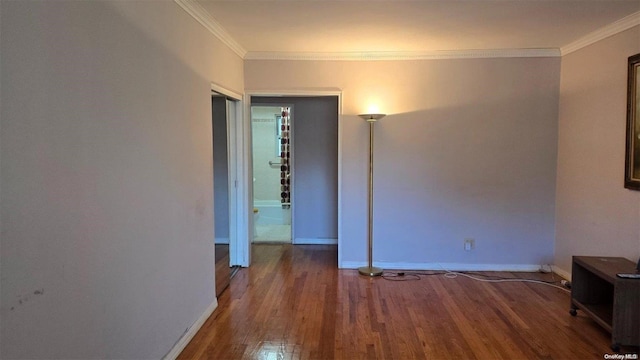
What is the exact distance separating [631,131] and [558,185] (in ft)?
4.02

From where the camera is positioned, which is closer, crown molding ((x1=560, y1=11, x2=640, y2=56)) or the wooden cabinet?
the wooden cabinet

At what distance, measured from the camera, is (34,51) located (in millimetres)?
1449

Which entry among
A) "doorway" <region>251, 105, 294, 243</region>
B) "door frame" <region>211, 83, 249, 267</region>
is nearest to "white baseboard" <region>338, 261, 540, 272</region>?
"door frame" <region>211, 83, 249, 267</region>

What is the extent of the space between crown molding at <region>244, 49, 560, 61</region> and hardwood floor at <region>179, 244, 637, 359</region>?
2.34 meters

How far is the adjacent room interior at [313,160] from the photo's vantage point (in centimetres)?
155

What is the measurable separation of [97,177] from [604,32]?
162 inches

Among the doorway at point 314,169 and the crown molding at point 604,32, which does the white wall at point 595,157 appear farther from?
the doorway at point 314,169

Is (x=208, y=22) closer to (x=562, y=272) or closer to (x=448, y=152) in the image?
(x=448, y=152)

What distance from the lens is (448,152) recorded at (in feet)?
14.9

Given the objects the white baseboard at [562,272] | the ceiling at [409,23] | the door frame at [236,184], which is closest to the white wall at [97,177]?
the ceiling at [409,23]

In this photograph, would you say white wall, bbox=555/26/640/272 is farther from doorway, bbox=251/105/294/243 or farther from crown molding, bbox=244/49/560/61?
doorway, bbox=251/105/294/243

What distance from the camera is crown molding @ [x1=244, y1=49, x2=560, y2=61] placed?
4371 millimetres

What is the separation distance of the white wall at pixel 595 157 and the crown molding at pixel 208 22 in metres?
3.35

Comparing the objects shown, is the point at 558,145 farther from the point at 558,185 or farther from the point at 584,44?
the point at 584,44
